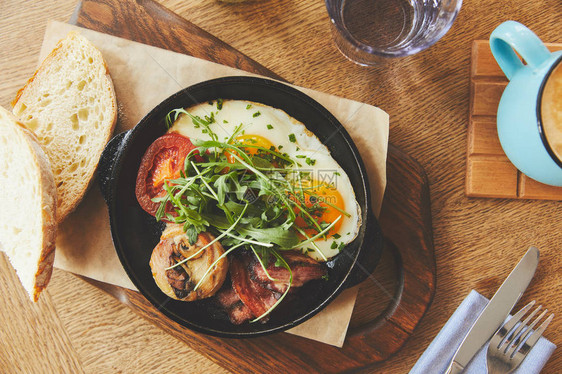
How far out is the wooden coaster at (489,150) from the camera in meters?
1.63

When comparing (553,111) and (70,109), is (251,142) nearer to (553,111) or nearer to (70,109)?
(70,109)

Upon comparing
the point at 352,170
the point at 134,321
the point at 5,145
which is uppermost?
the point at 352,170

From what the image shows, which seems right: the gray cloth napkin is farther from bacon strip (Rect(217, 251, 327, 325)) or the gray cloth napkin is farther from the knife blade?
bacon strip (Rect(217, 251, 327, 325))

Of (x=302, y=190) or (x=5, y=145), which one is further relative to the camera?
(x=5, y=145)

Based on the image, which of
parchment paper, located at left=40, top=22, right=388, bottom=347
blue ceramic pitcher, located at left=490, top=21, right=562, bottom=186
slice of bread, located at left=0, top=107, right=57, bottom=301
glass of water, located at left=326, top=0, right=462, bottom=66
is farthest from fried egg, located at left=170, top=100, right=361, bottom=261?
blue ceramic pitcher, located at left=490, top=21, right=562, bottom=186

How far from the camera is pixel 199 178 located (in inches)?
56.5

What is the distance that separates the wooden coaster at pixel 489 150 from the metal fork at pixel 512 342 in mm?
439

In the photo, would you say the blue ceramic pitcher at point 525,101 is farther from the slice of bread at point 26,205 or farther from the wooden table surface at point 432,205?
the slice of bread at point 26,205

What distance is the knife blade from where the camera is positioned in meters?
1.54

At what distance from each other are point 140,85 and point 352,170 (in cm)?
91

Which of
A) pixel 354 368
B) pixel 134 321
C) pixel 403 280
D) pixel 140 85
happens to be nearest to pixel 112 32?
pixel 140 85

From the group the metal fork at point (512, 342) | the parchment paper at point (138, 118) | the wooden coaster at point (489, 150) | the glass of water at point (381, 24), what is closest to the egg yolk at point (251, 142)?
the parchment paper at point (138, 118)

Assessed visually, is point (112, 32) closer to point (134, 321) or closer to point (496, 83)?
point (134, 321)

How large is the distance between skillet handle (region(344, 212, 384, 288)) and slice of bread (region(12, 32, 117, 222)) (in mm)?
1047
